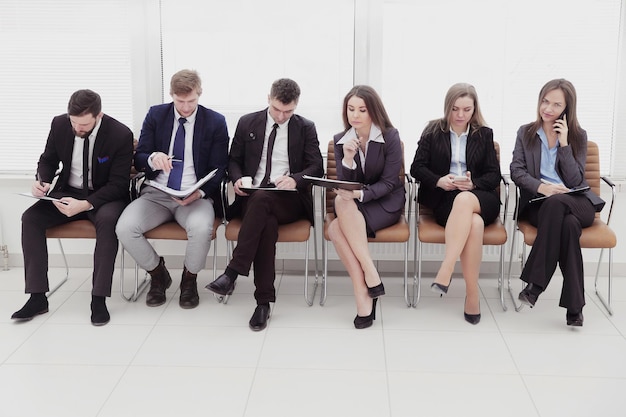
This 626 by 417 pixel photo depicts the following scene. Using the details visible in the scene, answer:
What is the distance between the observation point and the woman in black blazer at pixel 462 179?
3631 mm

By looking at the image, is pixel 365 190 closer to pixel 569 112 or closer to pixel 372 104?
pixel 372 104

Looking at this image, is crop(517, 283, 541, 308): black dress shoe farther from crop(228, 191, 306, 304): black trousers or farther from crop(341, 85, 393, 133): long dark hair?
crop(228, 191, 306, 304): black trousers

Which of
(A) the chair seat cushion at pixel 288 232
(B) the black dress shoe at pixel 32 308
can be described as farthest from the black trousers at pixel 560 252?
(B) the black dress shoe at pixel 32 308

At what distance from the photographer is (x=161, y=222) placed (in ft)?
12.6

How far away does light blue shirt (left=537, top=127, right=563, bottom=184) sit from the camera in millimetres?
3867

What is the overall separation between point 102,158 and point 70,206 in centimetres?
34

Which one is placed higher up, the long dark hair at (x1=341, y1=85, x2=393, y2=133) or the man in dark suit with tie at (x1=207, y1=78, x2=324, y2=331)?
the long dark hair at (x1=341, y1=85, x2=393, y2=133)

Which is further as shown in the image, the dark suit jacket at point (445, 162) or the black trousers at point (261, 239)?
the dark suit jacket at point (445, 162)

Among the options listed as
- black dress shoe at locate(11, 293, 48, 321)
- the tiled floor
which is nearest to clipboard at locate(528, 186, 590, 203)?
the tiled floor

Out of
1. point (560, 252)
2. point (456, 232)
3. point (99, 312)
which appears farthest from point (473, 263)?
point (99, 312)

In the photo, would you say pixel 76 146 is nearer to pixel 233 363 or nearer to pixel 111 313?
pixel 111 313

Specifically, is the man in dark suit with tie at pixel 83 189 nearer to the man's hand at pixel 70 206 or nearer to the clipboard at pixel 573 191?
the man's hand at pixel 70 206

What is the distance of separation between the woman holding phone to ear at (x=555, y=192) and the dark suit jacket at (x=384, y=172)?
26.4 inches

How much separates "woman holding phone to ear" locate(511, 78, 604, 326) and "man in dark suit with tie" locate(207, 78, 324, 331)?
1.19 meters
